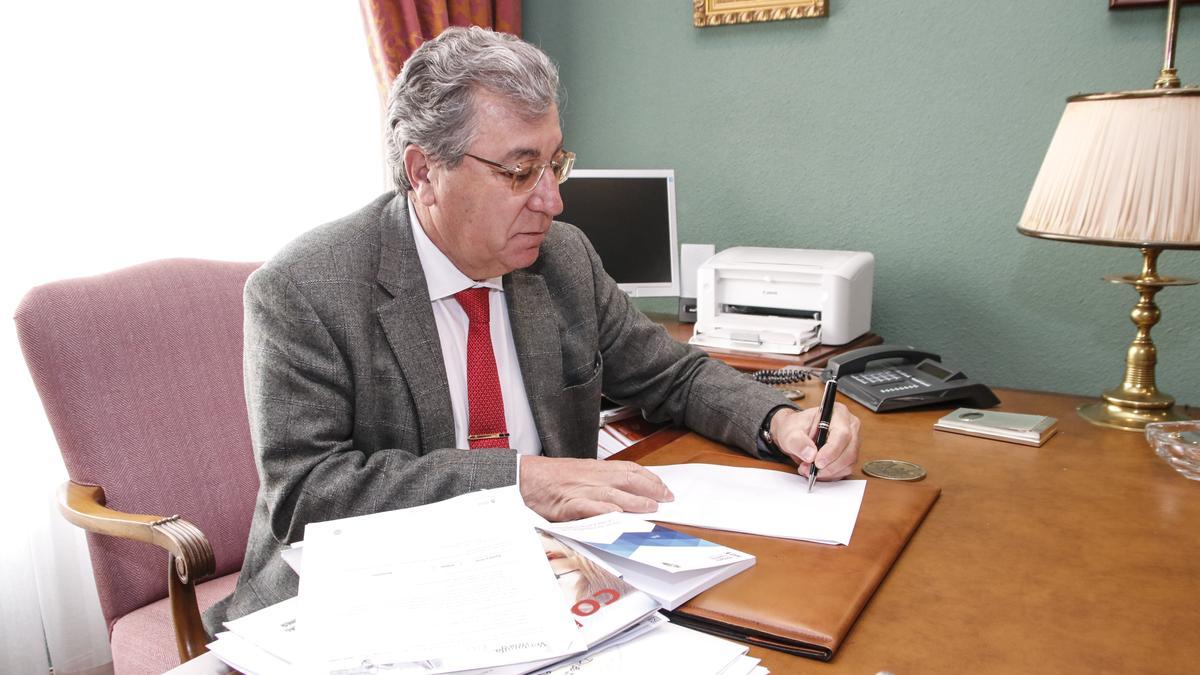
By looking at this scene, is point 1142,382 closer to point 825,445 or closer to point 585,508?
point 825,445

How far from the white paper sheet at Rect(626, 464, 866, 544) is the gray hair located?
58 cm

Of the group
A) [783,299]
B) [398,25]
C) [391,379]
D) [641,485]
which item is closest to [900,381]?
[783,299]

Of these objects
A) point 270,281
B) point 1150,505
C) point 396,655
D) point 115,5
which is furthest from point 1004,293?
point 115,5

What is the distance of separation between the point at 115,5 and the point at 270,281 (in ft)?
3.87

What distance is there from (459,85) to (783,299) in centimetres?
129

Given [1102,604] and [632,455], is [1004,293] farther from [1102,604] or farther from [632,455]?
[1102,604]

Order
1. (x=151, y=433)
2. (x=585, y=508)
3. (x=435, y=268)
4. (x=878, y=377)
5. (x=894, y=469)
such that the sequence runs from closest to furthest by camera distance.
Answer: (x=585, y=508) → (x=894, y=469) → (x=435, y=268) → (x=151, y=433) → (x=878, y=377)

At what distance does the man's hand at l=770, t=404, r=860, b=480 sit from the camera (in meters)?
1.25

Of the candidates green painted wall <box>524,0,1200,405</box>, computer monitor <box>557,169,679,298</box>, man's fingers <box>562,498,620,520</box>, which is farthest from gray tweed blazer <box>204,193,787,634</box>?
green painted wall <box>524,0,1200,405</box>

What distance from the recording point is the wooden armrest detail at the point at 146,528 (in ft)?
4.22

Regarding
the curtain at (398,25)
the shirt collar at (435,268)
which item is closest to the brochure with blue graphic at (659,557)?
the shirt collar at (435,268)

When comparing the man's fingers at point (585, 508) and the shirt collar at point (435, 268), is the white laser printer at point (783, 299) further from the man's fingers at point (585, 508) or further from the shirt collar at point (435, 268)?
the man's fingers at point (585, 508)

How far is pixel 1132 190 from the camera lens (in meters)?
1.49

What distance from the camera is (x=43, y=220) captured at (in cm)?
193
